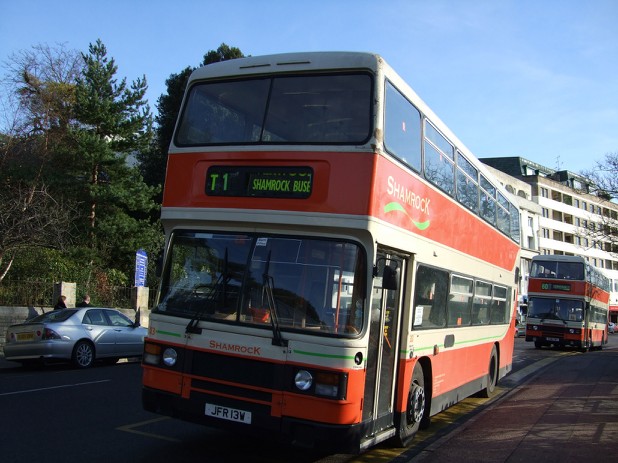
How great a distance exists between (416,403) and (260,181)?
140 inches

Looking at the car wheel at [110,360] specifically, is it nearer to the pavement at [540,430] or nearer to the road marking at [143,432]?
the road marking at [143,432]

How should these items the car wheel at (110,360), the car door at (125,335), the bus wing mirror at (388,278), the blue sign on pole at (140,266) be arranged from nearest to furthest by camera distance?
the bus wing mirror at (388,278)
the car door at (125,335)
the car wheel at (110,360)
the blue sign on pole at (140,266)

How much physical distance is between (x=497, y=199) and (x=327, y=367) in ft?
26.7

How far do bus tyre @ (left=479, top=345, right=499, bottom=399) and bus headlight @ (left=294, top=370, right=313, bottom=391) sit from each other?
25.2 feet

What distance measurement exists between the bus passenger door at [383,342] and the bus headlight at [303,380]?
80cm

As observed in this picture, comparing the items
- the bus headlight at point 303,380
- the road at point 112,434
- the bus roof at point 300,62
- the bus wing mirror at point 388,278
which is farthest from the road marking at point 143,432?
the bus roof at point 300,62

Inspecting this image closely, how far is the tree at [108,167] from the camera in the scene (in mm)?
24094

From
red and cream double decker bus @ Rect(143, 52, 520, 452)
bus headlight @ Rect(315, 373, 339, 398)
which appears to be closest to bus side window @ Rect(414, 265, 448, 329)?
red and cream double decker bus @ Rect(143, 52, 520, 452)

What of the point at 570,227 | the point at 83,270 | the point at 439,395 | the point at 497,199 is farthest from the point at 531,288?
the point at 570,227

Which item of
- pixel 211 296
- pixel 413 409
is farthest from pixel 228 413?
pixel 413 409

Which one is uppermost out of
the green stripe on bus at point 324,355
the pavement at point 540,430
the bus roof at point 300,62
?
the bus roof at point 300,62

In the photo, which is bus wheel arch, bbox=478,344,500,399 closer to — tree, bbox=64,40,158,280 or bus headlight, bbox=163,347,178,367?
bus headlight, bbox=163,347,178,367

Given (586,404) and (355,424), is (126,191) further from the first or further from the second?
(355,424)

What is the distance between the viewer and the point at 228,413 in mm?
5723
